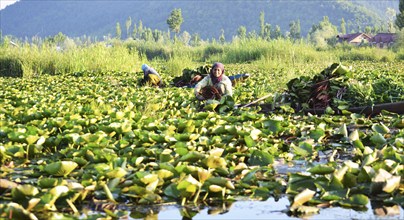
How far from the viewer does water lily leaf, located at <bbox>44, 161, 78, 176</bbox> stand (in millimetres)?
3600

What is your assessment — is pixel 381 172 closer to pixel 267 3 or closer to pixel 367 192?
pixel 367 192

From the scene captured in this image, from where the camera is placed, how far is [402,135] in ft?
16.0

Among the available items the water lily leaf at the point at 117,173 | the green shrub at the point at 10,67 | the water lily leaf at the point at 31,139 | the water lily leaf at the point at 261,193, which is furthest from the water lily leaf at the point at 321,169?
the green shrub at the point at 10,67

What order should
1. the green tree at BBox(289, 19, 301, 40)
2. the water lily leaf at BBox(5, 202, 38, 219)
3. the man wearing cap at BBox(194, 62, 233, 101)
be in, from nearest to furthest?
1. the water lily leaf at BBox(5, 202, 38, 219)
2. the man wearing cap at BBox(194, 62, 233, 101)
3. the green tree at BBox(289, 19, 301, 40)

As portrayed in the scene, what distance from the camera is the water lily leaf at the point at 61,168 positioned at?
142 inches

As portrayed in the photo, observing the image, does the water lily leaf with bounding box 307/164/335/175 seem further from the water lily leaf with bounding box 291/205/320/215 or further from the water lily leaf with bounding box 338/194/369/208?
the water lily leaf with bounding box 291/205/320/215

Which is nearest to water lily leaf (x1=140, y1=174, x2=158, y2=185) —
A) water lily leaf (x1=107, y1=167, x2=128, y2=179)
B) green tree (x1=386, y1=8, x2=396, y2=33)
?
water lily leaf (x1=107, y1=167, x2=128, y2=179)

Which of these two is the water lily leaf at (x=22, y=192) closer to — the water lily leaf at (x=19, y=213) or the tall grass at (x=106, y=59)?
the water lily leaf at (x=19, y=213)

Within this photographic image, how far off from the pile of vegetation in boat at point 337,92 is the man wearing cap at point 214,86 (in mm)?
925

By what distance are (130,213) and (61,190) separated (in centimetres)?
38

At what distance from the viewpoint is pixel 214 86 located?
8125mm

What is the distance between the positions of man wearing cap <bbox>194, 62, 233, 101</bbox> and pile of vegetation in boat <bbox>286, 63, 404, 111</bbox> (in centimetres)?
92

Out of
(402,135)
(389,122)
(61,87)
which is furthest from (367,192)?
(61,87)

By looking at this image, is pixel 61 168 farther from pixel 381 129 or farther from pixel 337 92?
pixel 337 92
